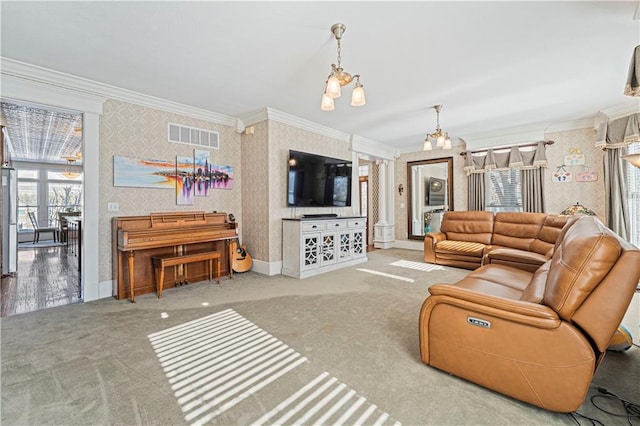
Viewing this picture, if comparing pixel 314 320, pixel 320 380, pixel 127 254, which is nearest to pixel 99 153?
pixel 127 254

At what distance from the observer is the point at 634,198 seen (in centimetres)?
430

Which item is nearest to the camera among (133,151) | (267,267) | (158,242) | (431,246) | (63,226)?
(158,242)

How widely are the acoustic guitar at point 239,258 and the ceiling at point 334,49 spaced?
2166mm

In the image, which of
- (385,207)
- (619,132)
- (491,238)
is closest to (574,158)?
(619,132)

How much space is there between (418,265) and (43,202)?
11412 millimetres

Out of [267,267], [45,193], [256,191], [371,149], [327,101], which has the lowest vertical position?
[267,267]

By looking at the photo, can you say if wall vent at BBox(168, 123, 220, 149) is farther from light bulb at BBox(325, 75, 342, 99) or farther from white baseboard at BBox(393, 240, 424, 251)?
white baseboard at BBox(393, 240, 424, 251)

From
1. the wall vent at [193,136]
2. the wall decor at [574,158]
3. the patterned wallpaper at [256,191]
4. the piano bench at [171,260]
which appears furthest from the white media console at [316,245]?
the wall decor at [574,158]

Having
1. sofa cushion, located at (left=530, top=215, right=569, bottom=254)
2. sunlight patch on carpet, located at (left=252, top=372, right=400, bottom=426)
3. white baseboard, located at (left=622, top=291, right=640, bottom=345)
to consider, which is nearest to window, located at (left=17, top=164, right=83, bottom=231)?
sunlight patch on carpet, located at (left=252, top=372, right=400, bottom=426)

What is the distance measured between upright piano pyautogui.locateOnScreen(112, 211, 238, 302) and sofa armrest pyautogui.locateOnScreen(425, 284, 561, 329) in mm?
3156

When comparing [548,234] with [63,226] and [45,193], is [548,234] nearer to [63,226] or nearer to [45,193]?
[63,226]

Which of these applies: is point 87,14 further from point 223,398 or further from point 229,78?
point 223,398

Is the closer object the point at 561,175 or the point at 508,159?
the point at 561,175

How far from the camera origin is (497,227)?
16.6 ft
